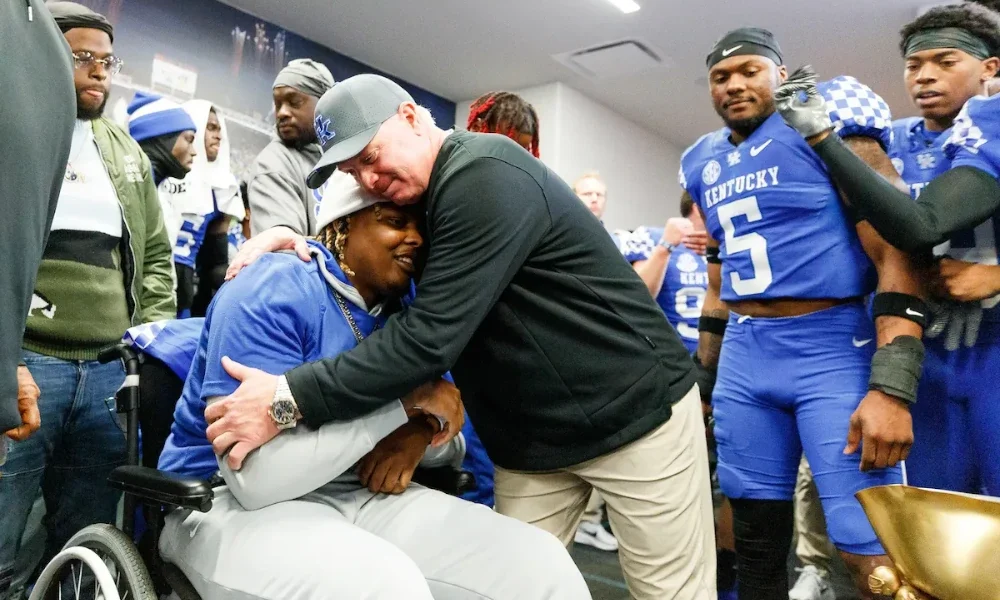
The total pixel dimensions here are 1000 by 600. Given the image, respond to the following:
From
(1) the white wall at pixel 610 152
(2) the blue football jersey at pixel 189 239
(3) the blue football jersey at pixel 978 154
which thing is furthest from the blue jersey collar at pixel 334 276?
(1) the white wall at pixel 610 152

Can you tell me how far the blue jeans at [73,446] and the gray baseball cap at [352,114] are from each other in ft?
3.16

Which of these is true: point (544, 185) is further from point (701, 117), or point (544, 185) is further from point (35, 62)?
point (701, 117)

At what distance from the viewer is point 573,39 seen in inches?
205

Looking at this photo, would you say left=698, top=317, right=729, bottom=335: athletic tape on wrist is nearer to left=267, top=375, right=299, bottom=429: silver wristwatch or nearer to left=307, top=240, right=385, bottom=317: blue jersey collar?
left=307, top=240, right=385, bottom=317: blue jersey collar

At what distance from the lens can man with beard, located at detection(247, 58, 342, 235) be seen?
213 cm

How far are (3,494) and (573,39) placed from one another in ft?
15.6

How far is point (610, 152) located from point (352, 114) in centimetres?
600

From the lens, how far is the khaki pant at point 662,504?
1.35 m

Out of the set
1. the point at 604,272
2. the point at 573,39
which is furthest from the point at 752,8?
the point at 604,272

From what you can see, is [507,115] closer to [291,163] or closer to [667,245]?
[291,163]

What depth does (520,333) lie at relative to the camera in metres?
1.30

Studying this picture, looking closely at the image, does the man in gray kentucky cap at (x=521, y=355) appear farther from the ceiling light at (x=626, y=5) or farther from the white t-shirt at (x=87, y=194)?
the ceiling light at (x=626, y=5)

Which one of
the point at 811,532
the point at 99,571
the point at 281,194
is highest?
the point at 281,194

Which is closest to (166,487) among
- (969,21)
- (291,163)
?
(291,163)
